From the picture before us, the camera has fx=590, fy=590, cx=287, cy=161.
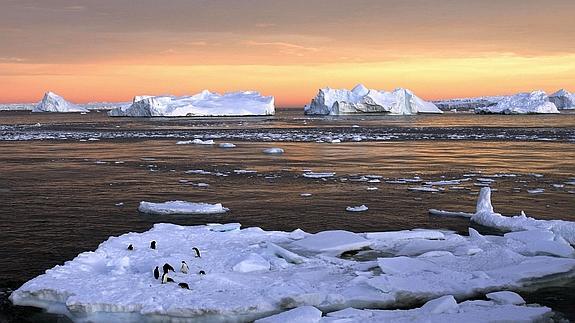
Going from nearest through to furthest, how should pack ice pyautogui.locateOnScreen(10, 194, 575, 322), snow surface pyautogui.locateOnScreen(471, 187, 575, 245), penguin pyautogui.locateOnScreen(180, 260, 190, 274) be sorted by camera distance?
pack ice pyautogui.locateOnScreen(10, 194, 575, 322), penguin pyautogui.locateOnScreen(180, 260, 190, 274), snow surface pyautogui.locateOnScreen(471, 187, 575, 245)

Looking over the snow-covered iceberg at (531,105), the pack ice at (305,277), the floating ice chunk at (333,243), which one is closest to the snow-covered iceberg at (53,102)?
the snow-covered iceberg at (531,105)

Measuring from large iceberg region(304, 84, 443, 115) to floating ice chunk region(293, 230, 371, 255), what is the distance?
8199cm

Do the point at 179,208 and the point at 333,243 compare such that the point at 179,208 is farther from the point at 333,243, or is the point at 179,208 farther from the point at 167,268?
the point at 167,268

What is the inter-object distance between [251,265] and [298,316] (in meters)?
2.64

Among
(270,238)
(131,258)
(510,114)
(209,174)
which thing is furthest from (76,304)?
(510,114)

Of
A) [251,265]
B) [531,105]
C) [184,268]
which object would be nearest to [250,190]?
[251,265]

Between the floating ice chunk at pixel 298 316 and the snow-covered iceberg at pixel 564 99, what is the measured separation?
13467 centimetres

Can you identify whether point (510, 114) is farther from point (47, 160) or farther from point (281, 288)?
point (281, 288)

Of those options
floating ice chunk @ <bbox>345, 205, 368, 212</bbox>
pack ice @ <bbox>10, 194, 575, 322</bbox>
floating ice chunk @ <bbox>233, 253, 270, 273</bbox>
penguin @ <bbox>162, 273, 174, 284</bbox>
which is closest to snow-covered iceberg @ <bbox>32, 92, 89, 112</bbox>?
floating ice chunk @ <bbox>345, 205, 368, 212</bbox>

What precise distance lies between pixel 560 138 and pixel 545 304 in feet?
131

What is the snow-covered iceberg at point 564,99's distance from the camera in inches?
5094

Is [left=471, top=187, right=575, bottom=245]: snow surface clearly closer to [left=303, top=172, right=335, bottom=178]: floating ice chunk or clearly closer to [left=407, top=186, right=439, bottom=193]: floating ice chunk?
[left=407, top=186, right=439, bottom=193]: floating ice chunk

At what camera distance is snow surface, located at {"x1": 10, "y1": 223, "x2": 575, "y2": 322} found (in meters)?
9.14

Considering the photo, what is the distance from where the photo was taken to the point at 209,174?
25.5m
